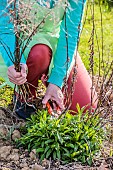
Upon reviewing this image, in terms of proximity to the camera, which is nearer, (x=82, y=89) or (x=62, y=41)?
(x=62, y=41)

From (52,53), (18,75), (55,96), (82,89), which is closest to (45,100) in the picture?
(55,96)

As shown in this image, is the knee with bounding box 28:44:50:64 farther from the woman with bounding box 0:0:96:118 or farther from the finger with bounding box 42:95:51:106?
the finger with bounding box 42:95:51:106

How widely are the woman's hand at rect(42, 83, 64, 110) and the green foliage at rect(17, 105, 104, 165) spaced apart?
109 mm

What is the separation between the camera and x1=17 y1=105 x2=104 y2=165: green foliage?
2342mm

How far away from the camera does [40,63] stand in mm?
2670

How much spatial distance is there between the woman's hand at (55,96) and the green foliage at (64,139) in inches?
4.3

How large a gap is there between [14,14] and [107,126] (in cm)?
95

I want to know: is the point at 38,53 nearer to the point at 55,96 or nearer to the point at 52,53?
the point at 52,53

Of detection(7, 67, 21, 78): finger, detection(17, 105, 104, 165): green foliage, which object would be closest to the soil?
detection(17, 105, 104, 165): green foliage

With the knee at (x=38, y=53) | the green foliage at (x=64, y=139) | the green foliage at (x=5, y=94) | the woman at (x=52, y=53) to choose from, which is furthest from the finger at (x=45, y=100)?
the green foliage at (x=5, y=94)

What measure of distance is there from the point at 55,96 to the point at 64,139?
0.28 m

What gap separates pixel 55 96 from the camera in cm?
254

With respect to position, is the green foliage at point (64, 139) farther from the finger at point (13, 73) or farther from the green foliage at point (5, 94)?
the green foliage at point (5, 94)

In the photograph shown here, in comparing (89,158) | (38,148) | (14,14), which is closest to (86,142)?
(89,158)
